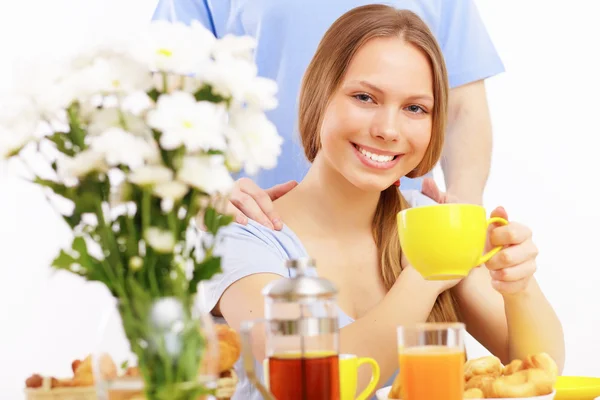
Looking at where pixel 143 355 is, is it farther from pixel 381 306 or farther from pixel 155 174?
pixel 381 306

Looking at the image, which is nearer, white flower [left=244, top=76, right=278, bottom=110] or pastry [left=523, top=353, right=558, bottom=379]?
white flower [left=244, top=76, right=278, bottom=110]

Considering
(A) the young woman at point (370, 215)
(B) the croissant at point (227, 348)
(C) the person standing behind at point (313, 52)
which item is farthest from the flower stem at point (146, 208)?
(C) the person standing behind at point (313, 52)

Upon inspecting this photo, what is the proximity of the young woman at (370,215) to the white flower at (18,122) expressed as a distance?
2.46 feet

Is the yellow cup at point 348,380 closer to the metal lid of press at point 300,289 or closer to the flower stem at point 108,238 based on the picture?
the metal lid of press at point 300,289

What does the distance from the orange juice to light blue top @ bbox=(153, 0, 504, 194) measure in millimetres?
1437

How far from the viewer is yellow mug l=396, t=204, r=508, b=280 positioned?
100cm

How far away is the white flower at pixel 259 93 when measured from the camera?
29.4 inches

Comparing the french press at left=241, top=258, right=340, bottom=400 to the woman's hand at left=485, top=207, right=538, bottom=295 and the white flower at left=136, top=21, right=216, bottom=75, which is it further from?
the woman's hand at left=485, top=207, right=538, bottom=295

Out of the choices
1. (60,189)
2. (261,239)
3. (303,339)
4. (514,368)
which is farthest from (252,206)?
(60,189)

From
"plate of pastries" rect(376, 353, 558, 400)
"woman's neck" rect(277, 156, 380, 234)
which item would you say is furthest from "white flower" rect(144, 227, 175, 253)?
"woman's neck" rect(277, 156, 380, 234)

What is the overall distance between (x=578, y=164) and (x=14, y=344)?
2396 mm

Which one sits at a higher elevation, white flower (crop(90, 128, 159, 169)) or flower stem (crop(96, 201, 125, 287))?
white flower (crop(90, 128, 159, 169))

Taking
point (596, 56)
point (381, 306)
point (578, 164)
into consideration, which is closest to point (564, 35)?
point (596, 56)

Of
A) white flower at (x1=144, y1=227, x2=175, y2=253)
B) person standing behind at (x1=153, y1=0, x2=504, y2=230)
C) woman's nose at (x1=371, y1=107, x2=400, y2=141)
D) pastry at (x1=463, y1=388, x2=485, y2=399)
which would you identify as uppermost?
person standing behind at (x1=153, y1=0, x2=504, y2=230)
